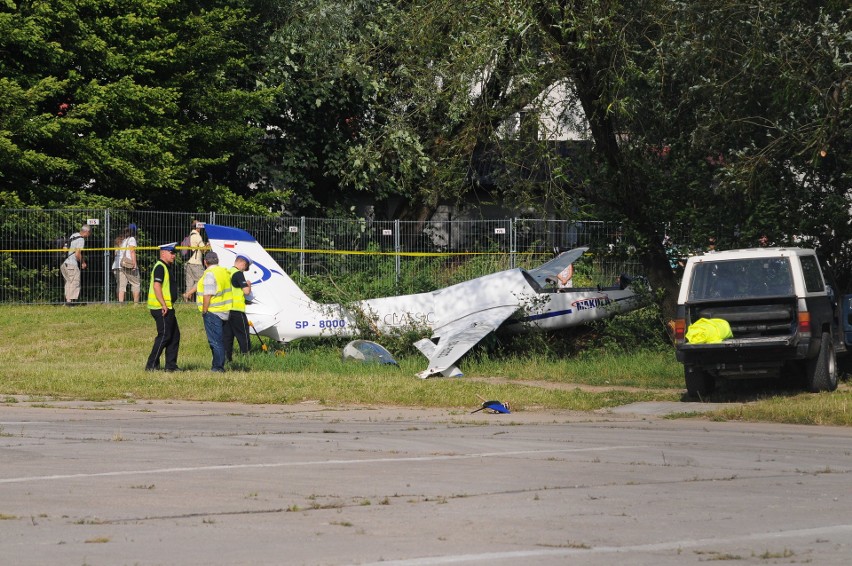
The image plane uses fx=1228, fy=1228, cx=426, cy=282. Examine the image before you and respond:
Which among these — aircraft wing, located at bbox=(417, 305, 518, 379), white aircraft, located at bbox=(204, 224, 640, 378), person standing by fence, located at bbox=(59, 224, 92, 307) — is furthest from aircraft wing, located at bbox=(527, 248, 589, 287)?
person standing by fence, located at bbox=(59, 224, 92, 307)

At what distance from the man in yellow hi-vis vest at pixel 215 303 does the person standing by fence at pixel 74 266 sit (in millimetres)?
9998

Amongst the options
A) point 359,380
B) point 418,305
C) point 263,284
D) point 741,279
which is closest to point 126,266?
point 263,284

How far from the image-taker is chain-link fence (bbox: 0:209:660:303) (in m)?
28.4

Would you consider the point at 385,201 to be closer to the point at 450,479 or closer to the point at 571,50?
the point at 571,50

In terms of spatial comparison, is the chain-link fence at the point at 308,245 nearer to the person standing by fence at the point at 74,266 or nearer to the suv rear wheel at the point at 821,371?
the person standing by fence at the point at 74,266

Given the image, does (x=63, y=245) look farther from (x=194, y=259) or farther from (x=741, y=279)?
(x=741, y=279)

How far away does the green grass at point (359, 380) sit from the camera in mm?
15703

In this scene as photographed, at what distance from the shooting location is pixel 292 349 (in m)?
22.8

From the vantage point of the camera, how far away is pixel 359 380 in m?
17.7

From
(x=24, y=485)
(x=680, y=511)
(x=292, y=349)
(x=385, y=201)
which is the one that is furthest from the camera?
(x=385, y=201)

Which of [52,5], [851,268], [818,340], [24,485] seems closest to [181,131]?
[52,5]

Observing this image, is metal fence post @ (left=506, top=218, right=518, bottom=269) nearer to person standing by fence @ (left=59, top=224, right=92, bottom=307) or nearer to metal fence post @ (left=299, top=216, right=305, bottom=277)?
metal fence post @ (left=299, top=216, right=305, bottom=277)

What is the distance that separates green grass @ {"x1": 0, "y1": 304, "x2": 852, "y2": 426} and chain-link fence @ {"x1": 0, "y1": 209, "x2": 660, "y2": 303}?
12.8ft

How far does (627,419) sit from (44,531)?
8.80 meters
